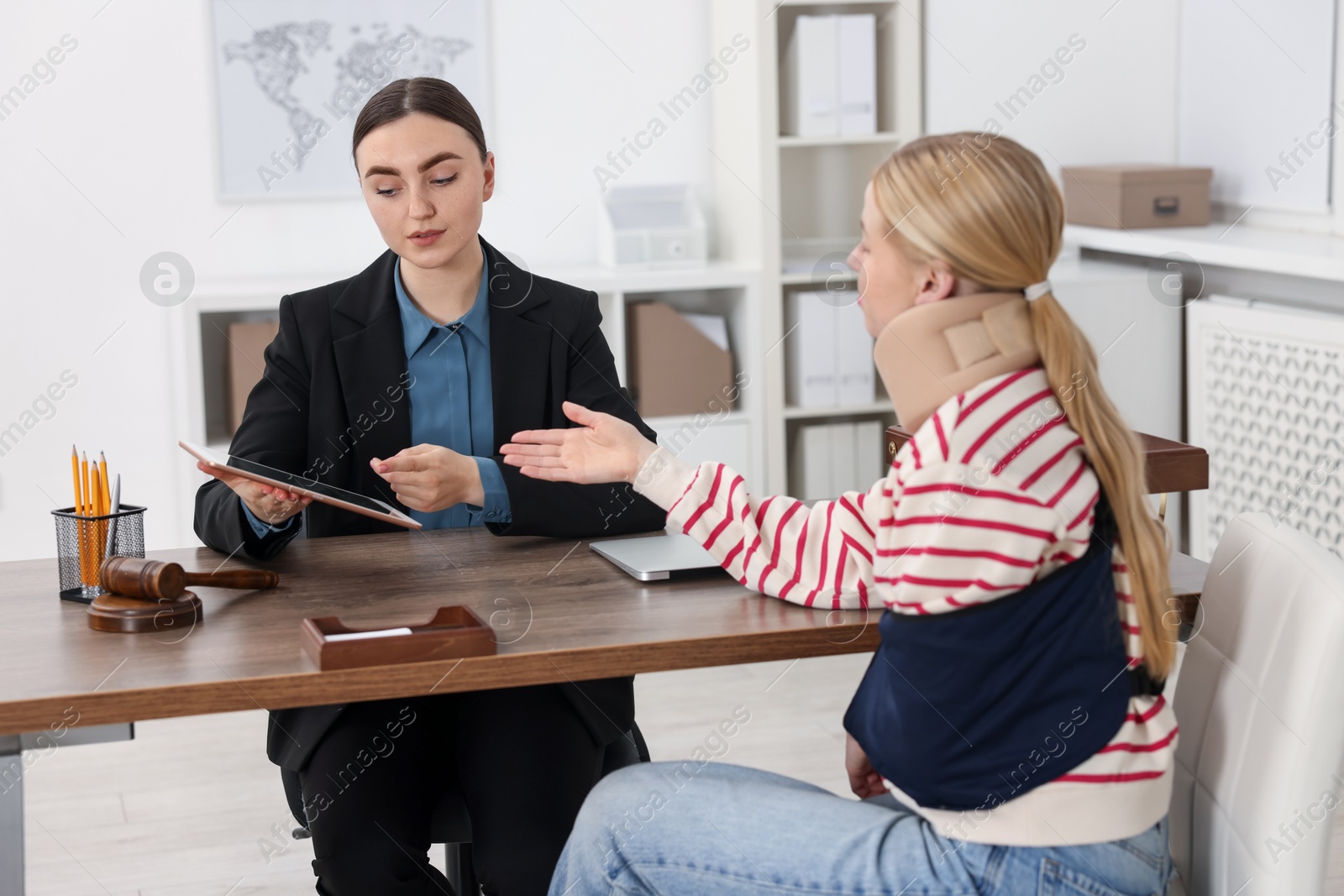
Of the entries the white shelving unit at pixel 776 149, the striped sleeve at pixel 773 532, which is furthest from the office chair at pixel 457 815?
the white shelving unit at pixel 776 149

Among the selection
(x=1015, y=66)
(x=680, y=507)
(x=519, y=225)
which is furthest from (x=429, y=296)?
(x=1015, y=66)

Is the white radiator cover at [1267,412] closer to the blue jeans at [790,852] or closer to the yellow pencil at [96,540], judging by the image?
the blue jeans at [790,852]

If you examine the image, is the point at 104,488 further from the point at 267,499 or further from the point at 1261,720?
the point at 1261,720

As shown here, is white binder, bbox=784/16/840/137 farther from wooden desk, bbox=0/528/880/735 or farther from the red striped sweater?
the red striped sweater

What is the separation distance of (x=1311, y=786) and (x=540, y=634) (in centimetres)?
69

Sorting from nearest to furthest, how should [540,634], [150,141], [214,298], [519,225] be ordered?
[540,634] < [214,298] < [150,141] < [519,225]

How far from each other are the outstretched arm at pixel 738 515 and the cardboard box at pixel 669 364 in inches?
83.4

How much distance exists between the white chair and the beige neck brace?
316 mm

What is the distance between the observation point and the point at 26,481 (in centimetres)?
364

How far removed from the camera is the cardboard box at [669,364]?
364 cm

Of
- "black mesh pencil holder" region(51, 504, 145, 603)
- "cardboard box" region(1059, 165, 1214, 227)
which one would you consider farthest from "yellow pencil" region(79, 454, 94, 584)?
"cardboard box" region(1059, 165, 1214, 227)

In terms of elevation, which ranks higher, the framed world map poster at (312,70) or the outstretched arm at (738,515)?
the framed world map poster at (312,70)

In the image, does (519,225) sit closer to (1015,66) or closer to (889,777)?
(1015,66)

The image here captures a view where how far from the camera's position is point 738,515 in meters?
1.46
